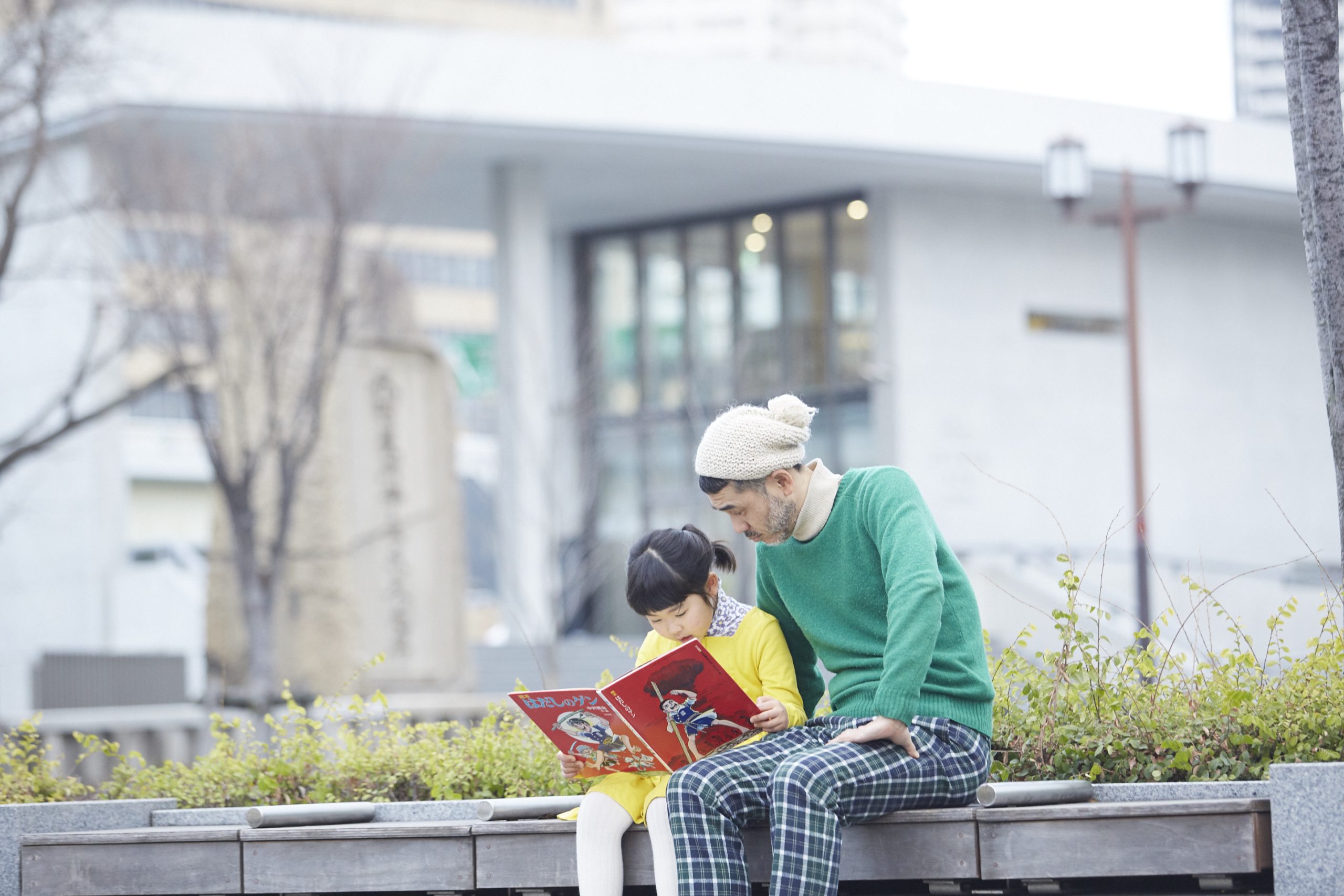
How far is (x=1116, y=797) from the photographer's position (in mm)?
4469

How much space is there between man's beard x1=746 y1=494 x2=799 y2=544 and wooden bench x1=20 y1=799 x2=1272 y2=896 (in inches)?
32.0

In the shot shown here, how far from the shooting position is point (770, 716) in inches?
166

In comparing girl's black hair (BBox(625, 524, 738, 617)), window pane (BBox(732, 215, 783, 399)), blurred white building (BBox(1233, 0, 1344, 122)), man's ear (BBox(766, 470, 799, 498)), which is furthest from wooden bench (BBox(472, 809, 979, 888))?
window pane (BBox(732, 215, 783, 399))

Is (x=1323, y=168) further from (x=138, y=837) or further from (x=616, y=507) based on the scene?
(x=616, y=507)

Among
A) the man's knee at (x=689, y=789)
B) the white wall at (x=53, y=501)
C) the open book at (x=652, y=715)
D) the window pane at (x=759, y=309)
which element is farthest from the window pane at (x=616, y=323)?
the man's knee at (x=689, y=789)

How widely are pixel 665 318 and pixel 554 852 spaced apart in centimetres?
2208

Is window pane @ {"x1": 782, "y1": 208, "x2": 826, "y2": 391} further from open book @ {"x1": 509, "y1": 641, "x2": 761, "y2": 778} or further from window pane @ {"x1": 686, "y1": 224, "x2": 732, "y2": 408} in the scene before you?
open book @ {"x1": 509, "y1": 641, "x2": 761, "y2": 778}

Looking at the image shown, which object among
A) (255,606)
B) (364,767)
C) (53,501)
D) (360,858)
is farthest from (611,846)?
(53,501)

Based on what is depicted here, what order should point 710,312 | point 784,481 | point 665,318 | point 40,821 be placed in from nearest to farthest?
point 784,481 → point 40,821 → point 710,312 → point 665,318

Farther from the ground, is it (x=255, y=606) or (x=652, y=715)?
(x=255, y=606)

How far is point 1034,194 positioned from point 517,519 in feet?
31.8

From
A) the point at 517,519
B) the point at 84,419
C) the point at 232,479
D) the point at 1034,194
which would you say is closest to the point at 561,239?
the point at 517,519

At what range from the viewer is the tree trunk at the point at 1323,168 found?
4.64 meters

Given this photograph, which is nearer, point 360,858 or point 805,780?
point 805,780
